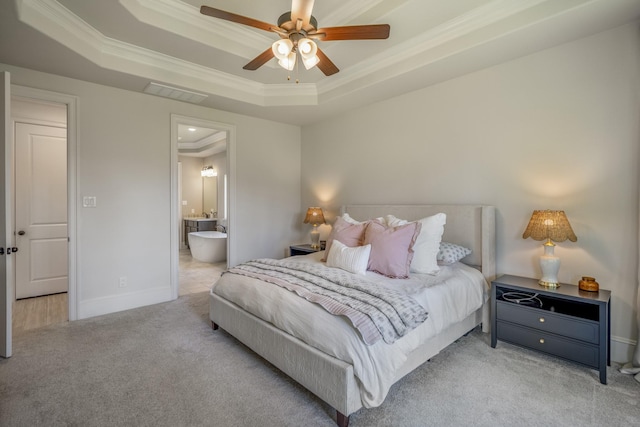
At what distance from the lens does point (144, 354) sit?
2.58m

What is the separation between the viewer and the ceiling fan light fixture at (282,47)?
221 cm

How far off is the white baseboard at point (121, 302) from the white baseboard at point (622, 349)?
4466 mm

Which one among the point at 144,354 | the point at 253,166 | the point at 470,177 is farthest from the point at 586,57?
the point at 144,354

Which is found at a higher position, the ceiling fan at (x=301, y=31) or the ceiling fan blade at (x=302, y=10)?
the ceiling fan blade at (x=302, y=10)

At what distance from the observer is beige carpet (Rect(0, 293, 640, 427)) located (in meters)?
1.82

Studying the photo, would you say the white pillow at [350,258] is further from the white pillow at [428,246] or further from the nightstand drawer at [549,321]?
the nightstand drawer at [549,321]

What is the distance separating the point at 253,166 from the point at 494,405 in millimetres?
4020

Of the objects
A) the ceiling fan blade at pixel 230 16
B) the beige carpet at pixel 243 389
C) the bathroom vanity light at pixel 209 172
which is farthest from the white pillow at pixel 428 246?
the bathroom vanity light at pixel 209 172

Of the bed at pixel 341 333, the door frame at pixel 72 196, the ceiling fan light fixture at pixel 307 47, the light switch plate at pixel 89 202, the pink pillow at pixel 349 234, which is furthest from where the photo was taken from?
the light switch plate at pixel 89 202

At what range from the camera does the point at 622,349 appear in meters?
2.39

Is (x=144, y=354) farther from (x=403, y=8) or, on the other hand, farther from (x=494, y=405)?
(x=403, y=8)

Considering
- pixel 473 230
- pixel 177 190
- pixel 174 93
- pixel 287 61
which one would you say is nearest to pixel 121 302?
pixel 177 190

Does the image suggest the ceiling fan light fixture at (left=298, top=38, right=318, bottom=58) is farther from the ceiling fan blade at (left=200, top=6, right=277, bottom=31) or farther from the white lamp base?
the white lamp base

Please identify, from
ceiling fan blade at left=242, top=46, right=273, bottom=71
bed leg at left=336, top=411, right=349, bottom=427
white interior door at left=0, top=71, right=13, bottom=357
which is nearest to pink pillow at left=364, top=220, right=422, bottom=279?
bed leg at left=336, top=411, right=349, bottom=427
